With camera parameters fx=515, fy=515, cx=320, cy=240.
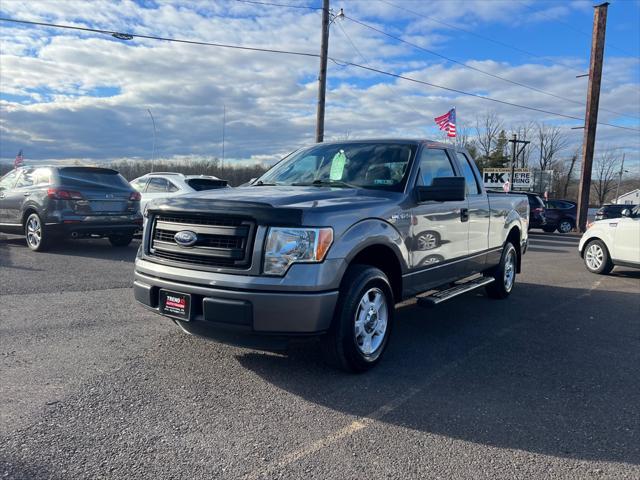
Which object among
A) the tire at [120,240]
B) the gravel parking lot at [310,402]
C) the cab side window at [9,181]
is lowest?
the gravel parking lot at [310,402]

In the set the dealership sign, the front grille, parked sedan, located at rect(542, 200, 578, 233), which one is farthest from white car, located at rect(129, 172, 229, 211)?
the dealership sign

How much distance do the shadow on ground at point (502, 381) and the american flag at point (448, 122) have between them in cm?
1604

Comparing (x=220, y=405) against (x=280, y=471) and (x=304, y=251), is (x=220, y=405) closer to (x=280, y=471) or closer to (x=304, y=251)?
(x=280, y=471)

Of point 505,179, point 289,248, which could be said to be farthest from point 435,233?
point 505,179

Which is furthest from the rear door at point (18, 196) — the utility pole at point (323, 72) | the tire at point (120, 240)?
the utility pole at point (323, 72)

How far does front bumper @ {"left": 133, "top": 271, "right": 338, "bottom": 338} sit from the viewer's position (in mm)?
3506

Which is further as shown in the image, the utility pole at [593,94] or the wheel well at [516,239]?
the utility pole at [593,94]

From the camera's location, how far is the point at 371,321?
13.6 feet

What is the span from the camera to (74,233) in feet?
31.8

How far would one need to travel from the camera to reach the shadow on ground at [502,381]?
3215 millimetres

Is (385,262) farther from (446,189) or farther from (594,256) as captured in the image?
(594,256)

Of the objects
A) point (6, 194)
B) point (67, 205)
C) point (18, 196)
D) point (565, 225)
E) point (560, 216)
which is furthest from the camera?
point (565, 225)

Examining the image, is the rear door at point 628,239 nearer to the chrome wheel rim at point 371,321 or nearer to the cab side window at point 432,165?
the cab side window at point 432,165

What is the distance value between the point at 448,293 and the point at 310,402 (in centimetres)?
225
